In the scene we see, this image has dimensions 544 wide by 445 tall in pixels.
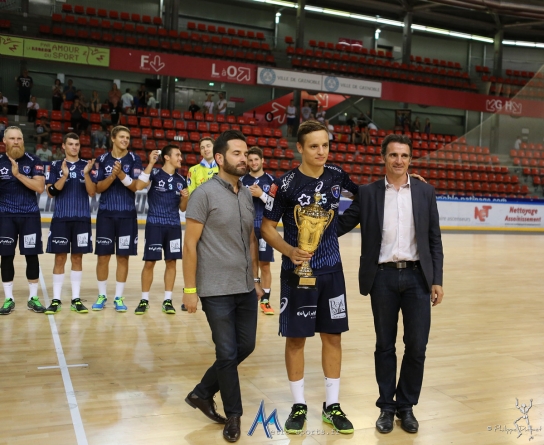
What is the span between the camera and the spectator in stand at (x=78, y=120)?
18984 mm

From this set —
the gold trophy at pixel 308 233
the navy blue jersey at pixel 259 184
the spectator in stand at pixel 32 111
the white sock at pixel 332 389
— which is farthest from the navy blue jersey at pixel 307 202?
the spectator in stand at pixel 32 111

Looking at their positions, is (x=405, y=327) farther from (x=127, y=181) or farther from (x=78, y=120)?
(x=78, y=120)

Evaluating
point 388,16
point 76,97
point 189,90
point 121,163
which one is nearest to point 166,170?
point 121,163

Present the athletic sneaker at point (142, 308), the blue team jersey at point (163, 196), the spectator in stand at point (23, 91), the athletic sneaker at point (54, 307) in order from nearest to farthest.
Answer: the athletic sneaker at point (54, 307) < the athletic sneaker at point (142, 308) < the blue team jersey at point (163, 196) < the spectator in stand at point (23, 91)

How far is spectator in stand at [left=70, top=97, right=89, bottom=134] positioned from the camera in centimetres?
1898

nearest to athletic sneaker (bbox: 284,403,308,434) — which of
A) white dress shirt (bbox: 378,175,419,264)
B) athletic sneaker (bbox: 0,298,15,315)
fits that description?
white dress shirt (bbox: 378,175,419,264)

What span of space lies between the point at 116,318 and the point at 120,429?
127 inches

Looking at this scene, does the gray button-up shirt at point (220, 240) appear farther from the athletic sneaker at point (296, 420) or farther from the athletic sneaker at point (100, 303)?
the athletic sneaker at point (100, 303)

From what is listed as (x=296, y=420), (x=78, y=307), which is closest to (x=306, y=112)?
(x=78, y=307)

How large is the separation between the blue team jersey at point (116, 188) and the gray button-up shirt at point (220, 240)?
353 centimetres

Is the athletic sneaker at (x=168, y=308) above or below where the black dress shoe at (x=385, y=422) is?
below

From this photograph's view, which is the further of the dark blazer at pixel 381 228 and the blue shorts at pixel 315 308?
the dark blazer at pixel 381 228

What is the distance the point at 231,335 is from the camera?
3.62m

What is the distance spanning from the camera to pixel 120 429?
3701 mm
